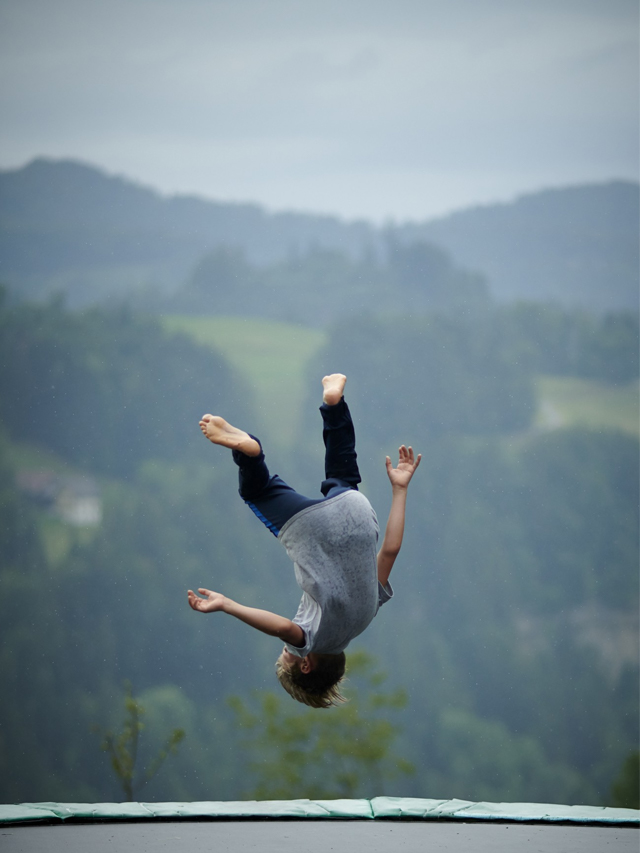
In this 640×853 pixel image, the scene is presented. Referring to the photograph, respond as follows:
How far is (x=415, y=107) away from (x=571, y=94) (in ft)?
13.0

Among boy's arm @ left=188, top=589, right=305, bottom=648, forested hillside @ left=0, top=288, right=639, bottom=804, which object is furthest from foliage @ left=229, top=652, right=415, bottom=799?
boy's arm @ left=188, top=589, right=305, bottom=648

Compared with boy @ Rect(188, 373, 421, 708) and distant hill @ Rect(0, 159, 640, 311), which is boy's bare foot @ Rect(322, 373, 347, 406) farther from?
distant hill @ Rect(0, 159, 640, 311)

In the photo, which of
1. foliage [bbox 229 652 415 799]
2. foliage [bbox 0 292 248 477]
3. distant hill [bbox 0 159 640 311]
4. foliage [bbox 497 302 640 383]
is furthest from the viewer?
distant hill [bbox 0 159 640 311]

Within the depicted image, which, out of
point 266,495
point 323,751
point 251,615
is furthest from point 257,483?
point 323,751

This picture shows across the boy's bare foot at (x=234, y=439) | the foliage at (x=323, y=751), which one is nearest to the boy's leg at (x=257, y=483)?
the boy's bare foot at (x=234, y=439)

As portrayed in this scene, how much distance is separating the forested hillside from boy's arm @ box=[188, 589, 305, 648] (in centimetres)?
1507

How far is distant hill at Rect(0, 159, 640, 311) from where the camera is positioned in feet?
80.4

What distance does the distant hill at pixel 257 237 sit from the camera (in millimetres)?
24500

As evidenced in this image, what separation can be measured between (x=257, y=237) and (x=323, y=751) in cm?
1544

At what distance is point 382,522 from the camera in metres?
21.2

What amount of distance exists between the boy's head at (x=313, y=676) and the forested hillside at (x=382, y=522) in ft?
48.4

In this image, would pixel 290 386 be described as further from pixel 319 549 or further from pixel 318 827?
pixel 319 549

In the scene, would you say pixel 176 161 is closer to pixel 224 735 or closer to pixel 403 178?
pixel 403 178

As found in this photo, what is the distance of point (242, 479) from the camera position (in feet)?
8.61
